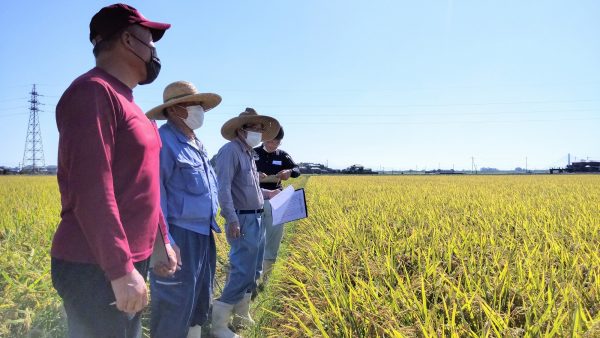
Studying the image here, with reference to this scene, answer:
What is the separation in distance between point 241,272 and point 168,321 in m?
0.92

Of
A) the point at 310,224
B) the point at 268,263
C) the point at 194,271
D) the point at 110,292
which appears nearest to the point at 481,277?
the point at 194,271

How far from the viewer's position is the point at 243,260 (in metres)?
3.13

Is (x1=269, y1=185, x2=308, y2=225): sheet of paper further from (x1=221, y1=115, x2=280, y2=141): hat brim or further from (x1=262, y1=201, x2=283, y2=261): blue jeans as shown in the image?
(x1=262, y1=201, x2=283, y2=261): blue jeans

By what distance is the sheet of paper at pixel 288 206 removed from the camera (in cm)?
367

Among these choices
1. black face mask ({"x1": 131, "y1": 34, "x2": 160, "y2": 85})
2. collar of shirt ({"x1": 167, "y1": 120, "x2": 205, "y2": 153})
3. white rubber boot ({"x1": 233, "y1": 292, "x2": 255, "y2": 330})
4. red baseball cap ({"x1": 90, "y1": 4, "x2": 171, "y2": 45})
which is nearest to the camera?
red baseball cap ({"x1": 90, "y1": 4, "x2": 171, "y2": 45})

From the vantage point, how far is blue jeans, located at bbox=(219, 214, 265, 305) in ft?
10.1

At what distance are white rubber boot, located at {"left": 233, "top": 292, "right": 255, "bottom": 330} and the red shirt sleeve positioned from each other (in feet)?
A: 7.21

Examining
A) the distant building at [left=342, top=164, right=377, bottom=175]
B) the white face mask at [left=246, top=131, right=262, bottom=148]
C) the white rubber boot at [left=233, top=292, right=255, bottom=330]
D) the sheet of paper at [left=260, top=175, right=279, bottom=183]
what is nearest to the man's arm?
the white face mask at [left=246, top=131, right=262, bottom=148]

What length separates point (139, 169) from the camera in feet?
4.53

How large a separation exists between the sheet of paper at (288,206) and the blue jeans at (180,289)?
1275 mm

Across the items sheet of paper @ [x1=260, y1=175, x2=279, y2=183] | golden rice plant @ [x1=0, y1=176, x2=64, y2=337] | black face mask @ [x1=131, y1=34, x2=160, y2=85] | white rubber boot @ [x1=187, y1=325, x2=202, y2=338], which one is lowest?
white rubber boot @ [x1=187, y1=325, x2=202, y2=338]

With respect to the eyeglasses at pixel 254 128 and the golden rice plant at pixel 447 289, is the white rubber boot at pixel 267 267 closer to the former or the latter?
the golden rice plant at pixel 447 289

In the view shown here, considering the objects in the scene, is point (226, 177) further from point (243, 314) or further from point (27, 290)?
point (27, 290)

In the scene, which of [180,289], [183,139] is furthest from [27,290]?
[183,139]
